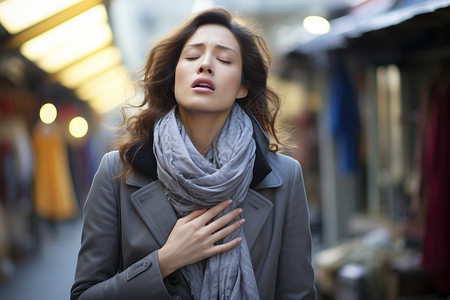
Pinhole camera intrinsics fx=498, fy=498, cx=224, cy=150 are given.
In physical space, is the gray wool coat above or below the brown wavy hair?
below

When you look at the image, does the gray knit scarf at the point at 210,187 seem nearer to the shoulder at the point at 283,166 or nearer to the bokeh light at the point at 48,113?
the shoulder at the point at 283,166

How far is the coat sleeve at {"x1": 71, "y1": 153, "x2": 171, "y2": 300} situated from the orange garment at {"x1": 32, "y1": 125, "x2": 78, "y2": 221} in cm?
765

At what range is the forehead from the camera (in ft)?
6.73

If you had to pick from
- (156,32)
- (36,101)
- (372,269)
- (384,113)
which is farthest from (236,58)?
(156,32)

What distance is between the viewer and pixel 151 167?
6.57 ft

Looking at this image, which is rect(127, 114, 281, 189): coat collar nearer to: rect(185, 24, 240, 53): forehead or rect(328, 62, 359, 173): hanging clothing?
rect(185, 24, 240, 53): forehead

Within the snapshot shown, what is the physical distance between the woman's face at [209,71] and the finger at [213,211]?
376mm

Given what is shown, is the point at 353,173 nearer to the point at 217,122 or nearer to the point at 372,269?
the point at 372,269

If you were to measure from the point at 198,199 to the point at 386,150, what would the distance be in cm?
489

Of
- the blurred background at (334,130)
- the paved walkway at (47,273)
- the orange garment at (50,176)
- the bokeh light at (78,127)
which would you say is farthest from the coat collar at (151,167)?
the bokeh light at (78,127)

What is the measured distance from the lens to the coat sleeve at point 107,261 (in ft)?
6.10

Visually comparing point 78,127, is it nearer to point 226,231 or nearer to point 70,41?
point 70,41

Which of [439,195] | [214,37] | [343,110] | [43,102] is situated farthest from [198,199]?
[43,102]

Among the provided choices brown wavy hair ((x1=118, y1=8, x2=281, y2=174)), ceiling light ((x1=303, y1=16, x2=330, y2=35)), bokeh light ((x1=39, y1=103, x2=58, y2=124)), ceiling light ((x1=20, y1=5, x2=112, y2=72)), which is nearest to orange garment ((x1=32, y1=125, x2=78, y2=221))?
bokeh light ((x1=39, y1=103, x2=58, y2=124))
